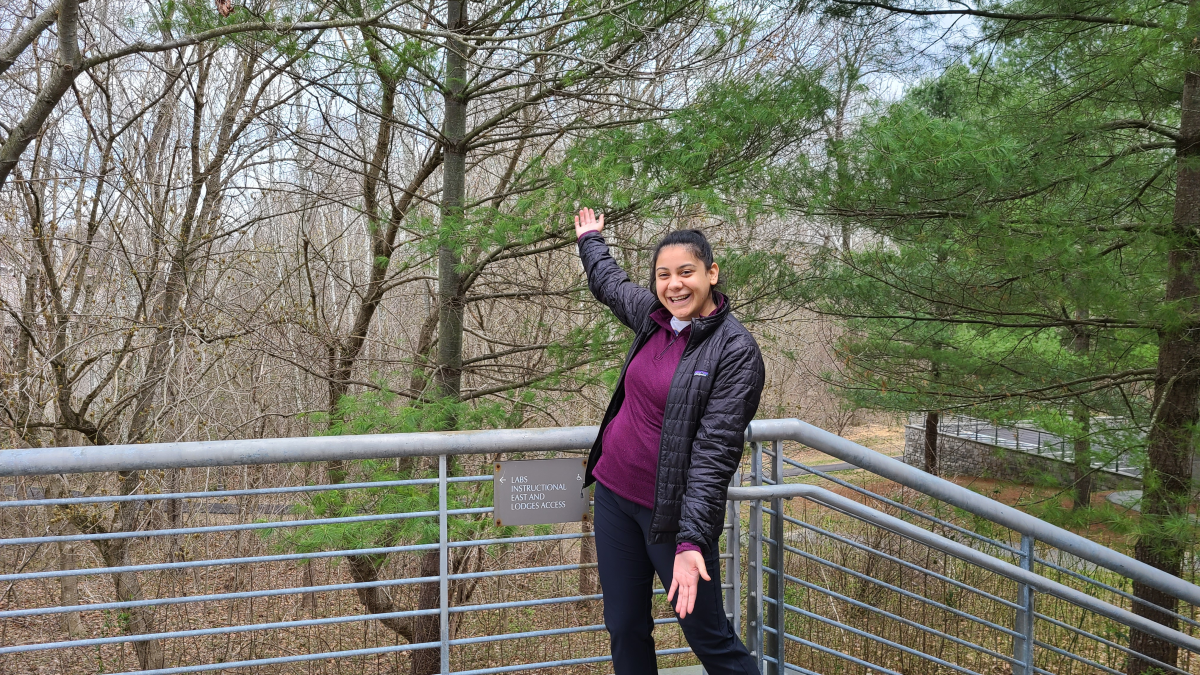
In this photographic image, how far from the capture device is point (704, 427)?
2262mm

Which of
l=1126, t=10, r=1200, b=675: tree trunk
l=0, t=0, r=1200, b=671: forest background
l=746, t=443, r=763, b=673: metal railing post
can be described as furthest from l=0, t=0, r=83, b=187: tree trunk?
l=1126, t=10, r=1200, b=675: tree trunk

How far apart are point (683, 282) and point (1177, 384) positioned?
5060 millimetres

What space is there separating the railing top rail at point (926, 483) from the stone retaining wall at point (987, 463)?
4080 millimetres

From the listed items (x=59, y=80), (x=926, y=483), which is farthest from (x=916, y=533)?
(x=59, y=80)

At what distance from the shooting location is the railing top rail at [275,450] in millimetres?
2477

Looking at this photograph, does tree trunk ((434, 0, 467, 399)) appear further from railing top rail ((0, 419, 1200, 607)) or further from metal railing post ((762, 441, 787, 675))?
metal railing post ((762, 441, 787, 675))

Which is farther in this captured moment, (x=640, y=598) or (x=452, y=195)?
(x=452, y=195)

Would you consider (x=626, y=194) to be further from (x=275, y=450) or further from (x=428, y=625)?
(x=428, y=625)

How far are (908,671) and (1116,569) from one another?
330 cm

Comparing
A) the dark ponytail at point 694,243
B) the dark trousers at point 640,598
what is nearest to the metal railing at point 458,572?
the dark trousers at point 640,598

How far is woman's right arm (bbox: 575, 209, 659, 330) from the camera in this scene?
9.19 ft

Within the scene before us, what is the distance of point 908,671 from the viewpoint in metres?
5.95

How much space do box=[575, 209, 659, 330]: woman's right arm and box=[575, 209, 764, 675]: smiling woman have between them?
1.2 inches

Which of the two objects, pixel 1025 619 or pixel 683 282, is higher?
pixel 683 282
